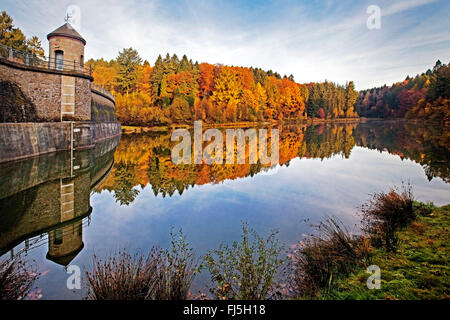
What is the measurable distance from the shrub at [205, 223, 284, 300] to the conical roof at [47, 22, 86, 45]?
2143 centimetres

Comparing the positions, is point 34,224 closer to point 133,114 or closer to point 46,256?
point 46,256

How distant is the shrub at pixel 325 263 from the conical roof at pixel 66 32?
22.6 metres

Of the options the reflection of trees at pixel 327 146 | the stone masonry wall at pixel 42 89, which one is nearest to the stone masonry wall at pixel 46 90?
the stone masonry wall at pixel 42 89

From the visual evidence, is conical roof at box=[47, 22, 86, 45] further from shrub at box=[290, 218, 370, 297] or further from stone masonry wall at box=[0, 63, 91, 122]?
shrub at box=[290, 218, 370, 297]

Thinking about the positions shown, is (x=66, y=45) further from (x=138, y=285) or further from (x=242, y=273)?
(x=242, y=273)

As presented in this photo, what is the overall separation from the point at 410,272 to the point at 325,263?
114cm

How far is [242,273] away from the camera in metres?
4.06

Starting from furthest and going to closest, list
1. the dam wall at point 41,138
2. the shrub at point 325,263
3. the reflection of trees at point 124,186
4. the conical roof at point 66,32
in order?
the conical roof at point 66,32, the dam wall at point 41,138, the reflection of trees at point 124,186, the shrub at point 325,263

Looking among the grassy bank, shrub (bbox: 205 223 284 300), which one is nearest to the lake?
shrub (bbox: 205 223 284 300)

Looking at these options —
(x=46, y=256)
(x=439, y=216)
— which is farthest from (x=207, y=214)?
(x=439, y=216)

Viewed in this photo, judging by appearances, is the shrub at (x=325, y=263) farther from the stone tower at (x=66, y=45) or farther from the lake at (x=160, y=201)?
the stone tower at (x=66, y=45)

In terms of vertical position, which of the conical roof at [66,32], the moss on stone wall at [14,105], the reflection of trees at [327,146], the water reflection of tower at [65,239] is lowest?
the water reflection of tower at [65,239]

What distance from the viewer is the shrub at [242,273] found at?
145 inches
